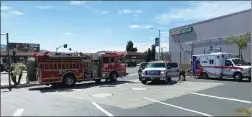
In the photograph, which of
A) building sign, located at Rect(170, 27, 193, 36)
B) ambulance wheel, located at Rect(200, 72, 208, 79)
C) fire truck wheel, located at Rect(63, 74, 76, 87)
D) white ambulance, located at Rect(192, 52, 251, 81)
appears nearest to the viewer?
fire truck wheel, located at Rect(63, 74, 76, 87)

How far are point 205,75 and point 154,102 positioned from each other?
16.1 m

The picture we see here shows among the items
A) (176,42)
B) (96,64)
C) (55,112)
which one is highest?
(176,42)

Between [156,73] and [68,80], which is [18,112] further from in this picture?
[156,73]

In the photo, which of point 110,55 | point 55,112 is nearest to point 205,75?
point 110,55

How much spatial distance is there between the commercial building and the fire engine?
16.8 metres

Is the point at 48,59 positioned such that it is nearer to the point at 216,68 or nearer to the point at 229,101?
the point at 229,101

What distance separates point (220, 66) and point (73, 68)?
41.2ft

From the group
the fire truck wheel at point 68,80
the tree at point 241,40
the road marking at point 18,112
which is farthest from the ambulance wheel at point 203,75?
the road marking at point 18,112

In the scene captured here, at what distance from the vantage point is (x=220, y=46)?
41688 millimetres

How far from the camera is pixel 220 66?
85.3 feet

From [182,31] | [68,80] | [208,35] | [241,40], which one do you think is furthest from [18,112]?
[182,31]

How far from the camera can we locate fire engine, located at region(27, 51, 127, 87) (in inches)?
795

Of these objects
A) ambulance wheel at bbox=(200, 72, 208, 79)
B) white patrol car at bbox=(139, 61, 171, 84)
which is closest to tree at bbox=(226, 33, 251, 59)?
ambulance wheel at bbox=(200, 72, 208, 79)

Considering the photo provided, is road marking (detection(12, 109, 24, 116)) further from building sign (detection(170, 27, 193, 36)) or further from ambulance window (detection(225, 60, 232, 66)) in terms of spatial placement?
building sign (detection(170, 27, 193, 36))
